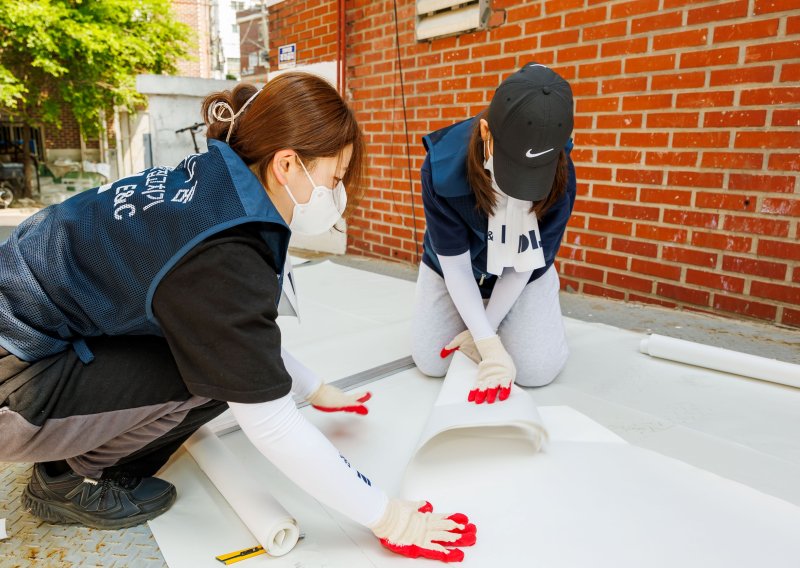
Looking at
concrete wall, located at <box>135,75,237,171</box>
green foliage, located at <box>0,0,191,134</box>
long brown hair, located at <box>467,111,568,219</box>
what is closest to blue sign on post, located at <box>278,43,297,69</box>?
concrete wall, located at <box>135,75,237,171</box>

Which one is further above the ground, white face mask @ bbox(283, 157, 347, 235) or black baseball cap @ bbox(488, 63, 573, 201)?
black baseball cap @ bbox(488, 63, 573, 201)

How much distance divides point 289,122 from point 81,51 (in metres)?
11.0

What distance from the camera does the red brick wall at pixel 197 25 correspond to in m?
16.9

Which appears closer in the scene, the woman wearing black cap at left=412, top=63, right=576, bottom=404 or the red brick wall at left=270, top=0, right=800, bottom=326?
the woman wearing black cap at left=412, top=63, right=576, bottom=404

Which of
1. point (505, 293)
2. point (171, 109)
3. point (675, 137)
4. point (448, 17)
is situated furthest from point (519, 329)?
point (171, 109)

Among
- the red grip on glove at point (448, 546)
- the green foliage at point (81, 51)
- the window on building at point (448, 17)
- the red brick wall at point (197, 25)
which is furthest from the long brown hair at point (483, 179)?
the red brick wall at point (197, 25)

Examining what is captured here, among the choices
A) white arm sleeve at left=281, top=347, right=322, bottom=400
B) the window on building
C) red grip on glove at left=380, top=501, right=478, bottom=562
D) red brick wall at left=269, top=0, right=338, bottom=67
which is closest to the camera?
red grip on glove at left=380, top=501, right=478, bottom=562

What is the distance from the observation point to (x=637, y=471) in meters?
1.22

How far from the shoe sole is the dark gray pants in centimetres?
10

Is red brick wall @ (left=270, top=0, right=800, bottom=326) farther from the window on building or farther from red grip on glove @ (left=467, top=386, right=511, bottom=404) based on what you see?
red grip on glove @ (left=467, top=386, right=511, bottom=404)

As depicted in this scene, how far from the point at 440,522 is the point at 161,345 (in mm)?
594

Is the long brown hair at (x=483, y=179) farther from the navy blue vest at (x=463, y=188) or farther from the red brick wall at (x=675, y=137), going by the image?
the red brick wall at (x=675, y=137)

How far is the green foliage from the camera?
9.01 metres

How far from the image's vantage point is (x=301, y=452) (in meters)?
0.87
